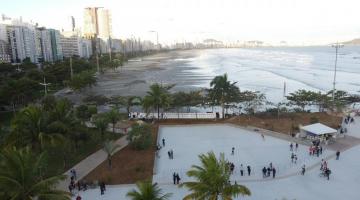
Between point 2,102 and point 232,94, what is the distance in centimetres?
2729

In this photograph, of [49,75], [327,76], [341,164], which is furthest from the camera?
[327,76]

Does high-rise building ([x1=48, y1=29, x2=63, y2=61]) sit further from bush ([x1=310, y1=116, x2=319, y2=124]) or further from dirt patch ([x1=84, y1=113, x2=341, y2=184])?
bush ([x1=310, y1=116, x2=319, y2=124])

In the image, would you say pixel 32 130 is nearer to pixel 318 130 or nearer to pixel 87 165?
pixel 87 165

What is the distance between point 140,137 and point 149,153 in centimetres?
156

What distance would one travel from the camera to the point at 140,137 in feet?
89.9

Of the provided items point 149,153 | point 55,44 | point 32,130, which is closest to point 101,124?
point 149,153

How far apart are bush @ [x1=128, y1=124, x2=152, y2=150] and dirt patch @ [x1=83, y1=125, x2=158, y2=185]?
0.46 m

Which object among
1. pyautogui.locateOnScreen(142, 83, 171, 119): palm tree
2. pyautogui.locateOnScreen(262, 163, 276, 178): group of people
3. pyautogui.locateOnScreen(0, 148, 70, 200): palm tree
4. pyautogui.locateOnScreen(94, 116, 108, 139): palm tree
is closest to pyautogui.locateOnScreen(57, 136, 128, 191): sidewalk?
pyautogui.locateOnScreen(94, 116, 108, 139): palm tree

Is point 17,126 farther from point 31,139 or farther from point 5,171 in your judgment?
point 5,171

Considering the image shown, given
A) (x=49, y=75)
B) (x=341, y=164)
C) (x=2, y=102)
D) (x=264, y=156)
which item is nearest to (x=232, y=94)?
(x=264, y=156)

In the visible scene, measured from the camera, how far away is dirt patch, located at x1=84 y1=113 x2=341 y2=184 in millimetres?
22188

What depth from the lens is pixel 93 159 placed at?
25.4m

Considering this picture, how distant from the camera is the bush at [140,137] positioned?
89.1ft

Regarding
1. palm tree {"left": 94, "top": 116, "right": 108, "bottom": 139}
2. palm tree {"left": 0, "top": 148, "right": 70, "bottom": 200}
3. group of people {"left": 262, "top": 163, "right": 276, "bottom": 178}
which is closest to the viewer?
palm tree {"left": 0, "top": 148, "right": 70, "bottom": 200}
